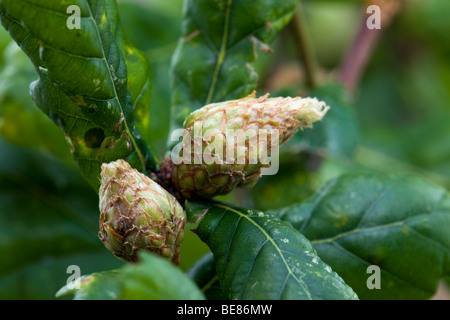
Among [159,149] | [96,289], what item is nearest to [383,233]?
[96,289]

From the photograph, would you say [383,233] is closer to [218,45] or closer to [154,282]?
[218,45]

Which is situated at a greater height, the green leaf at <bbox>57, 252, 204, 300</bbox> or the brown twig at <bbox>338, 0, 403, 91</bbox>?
the brown twig at <bbox>338, 0, 403, 91</bbox>

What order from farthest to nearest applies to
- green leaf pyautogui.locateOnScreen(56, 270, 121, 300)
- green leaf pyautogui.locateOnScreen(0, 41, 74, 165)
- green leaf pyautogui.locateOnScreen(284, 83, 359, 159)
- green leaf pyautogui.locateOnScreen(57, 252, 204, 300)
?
green leaf pyautogui.locateOnScreen(284, 83, 359, 159), green leaf pyautogui.locateOnScreen(0, 41, 74, 165), green leaf pyautogui.locateOnScreen(56, 270, 121, 300), green leaf pyautogui.locateOnScreen(57, 252, 204, 300)

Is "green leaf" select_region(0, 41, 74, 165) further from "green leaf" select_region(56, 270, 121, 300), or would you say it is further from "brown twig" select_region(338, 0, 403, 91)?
"brown twig" select_region(338, 0, 403, 91)

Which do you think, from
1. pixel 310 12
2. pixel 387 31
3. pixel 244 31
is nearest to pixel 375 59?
pixel 387 31

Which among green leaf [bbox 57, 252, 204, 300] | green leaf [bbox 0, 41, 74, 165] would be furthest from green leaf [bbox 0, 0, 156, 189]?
green leaf [bbox 0, 41, 74, 165]

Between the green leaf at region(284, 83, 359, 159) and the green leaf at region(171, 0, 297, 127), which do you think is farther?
the green leaf at region(284, 83, 359, 159)

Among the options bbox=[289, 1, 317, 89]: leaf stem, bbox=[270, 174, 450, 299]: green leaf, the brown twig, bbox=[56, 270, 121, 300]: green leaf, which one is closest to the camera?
bbox=[56, 270, 121, 300]: green leaf

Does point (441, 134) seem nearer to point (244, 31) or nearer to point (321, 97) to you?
point (321, 97)
